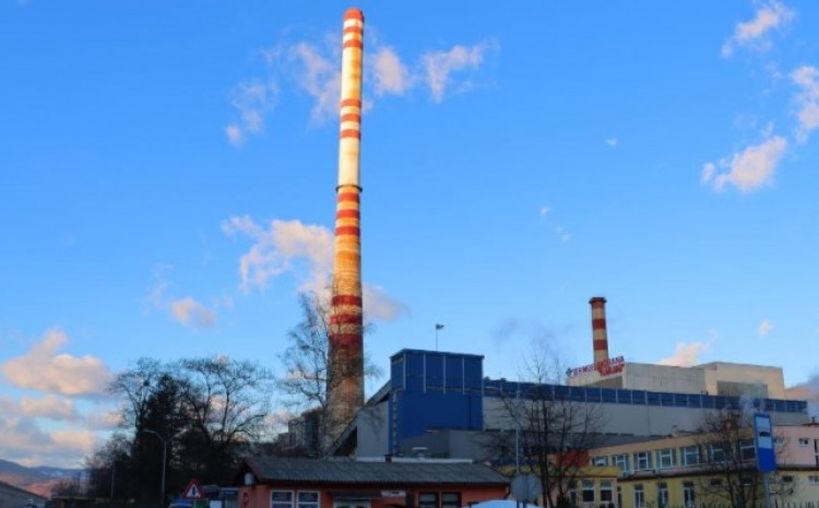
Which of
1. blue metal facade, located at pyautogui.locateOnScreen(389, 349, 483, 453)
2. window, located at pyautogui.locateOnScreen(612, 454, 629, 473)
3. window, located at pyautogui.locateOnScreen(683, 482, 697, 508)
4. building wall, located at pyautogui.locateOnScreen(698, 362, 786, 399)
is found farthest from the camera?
building wall, located at pyautogui.locateOnScreen(698, 362, 786, 399)

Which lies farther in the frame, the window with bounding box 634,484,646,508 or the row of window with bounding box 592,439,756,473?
the window with bounding box 634,484,646,508

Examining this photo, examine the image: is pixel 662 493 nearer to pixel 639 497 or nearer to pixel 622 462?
pixel 639 497

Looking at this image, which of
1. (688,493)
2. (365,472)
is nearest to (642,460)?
(688,493)

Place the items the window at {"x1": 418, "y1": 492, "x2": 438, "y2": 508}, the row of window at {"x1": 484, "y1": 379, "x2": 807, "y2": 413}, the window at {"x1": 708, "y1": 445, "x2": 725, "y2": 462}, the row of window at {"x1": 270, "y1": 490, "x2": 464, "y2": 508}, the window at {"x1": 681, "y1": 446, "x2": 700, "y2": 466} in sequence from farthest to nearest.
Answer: the row of window at {"x1": 484, "y1": 379, "x2": 807, "y2": 413}
the window at {"x1": 681, "y1": 446, "x2": 700, "y2": 466}
the window at {"x1": 708, "y1": 445, "x2": 725, "y2": 462}
the window at {"x1": 418, "y1": 492, "x2": 438, "y2": 508}
the row of window at {"x1": 270, "y1": 490, "x2": 464, "y2": 508}

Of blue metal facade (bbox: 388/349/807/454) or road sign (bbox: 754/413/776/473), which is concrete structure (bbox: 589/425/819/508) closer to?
blue metal facade (bbox: 388/349/807/454)

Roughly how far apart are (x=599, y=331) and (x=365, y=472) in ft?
225

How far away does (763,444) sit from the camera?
1421 cm

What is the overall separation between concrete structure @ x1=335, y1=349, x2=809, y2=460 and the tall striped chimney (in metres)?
3.85

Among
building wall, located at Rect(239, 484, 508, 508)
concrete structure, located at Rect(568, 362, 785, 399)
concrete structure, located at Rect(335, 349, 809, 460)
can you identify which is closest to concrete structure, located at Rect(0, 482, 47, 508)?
concrete structure, located at Rect(335, 349, 809, 460)

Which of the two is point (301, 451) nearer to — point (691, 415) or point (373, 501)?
point (373, 501)

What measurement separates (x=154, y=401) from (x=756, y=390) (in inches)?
2689

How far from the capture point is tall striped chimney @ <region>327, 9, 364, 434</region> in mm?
65938

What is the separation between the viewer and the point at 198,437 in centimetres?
7100

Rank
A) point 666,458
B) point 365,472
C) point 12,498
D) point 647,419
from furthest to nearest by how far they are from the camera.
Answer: point 12,498
point 647,419
point 666,458
point 365,472
